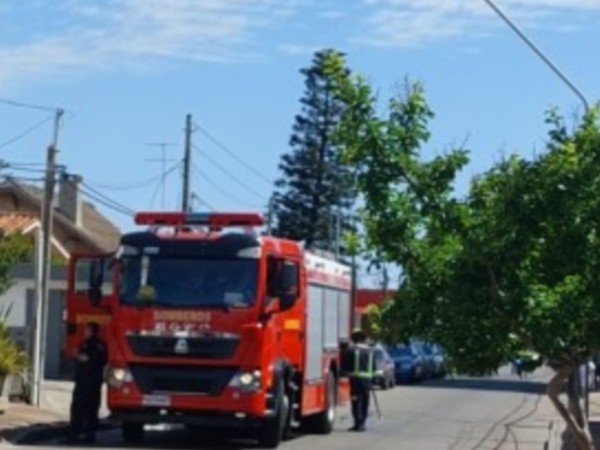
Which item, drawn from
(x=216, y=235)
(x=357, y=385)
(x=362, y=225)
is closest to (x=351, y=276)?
(x=357, y=385)

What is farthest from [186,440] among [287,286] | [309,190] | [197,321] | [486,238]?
[309,190]

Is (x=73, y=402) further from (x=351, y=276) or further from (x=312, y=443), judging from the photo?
(x=351, y=276)

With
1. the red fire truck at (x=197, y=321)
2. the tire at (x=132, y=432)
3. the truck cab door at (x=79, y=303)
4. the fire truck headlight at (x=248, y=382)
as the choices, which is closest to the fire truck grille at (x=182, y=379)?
the red fire truck at (x=197, y=321)

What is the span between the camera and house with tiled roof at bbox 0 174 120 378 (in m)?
42.7

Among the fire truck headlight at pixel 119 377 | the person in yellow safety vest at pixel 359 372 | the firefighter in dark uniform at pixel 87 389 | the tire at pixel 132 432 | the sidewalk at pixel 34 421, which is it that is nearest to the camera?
the fire truck headlight at pixel 119 377

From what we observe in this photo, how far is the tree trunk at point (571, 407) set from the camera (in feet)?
46.1

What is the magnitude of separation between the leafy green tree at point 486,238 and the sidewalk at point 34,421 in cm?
1229

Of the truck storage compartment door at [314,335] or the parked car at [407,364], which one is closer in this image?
the truck storage compartment door at [314,335]

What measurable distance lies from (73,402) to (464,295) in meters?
13.4

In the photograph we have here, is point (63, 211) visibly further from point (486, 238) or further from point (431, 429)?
point (486, 238)

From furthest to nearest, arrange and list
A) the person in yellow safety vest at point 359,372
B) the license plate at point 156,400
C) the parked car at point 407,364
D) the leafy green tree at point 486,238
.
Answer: the parked car at point 407,364 → the person in yellow safety vest at point 359,372 → the license plate at point 156,400 → the leafy green tree at point 486,238

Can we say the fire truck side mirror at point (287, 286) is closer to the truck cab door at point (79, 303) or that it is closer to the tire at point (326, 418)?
the truck cab door at point (79, 303)

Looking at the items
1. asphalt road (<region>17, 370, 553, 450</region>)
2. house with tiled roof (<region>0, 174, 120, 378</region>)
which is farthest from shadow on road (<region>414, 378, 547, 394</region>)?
house with tiled roof (<region>0, 174, 120, 378</region>)

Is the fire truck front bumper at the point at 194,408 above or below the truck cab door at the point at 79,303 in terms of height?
below
